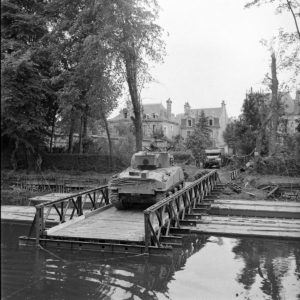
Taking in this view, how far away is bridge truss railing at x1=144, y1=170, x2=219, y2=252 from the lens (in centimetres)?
1045

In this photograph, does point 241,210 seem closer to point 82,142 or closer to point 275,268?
point 275,268

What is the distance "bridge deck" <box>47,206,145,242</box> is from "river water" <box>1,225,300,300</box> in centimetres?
59

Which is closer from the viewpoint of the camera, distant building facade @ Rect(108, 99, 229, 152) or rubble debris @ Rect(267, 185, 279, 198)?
rubble debris @ Rect(267, 185, 279, 198)

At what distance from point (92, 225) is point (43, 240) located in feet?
5.31

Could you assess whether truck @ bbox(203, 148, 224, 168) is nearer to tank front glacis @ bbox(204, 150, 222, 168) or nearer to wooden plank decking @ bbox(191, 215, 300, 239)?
tank front glacis @ bbox(204, 150, 222, 168)

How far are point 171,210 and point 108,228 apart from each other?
6.92ft

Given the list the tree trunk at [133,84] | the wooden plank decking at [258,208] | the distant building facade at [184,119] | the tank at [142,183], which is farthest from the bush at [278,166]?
the distant building facade at [184,119]

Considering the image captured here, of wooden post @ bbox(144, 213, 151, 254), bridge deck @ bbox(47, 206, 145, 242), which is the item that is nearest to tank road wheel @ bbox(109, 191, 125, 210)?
bridge deck @ bbox(47, 206, 145, 242)

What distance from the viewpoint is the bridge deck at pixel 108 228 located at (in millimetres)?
10906

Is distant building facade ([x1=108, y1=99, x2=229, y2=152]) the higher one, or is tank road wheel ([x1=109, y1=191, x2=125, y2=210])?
distant building facade ([x1=108, y1=99, x2=229, y2=152])

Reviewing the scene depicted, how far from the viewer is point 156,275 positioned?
30.8 ft

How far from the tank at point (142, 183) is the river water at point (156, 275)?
7.84 feet

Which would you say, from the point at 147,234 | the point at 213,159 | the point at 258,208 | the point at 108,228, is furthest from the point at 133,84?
the point at 213,159

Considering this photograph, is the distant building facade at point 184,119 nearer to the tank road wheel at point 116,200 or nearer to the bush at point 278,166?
the bush at point 278,166
